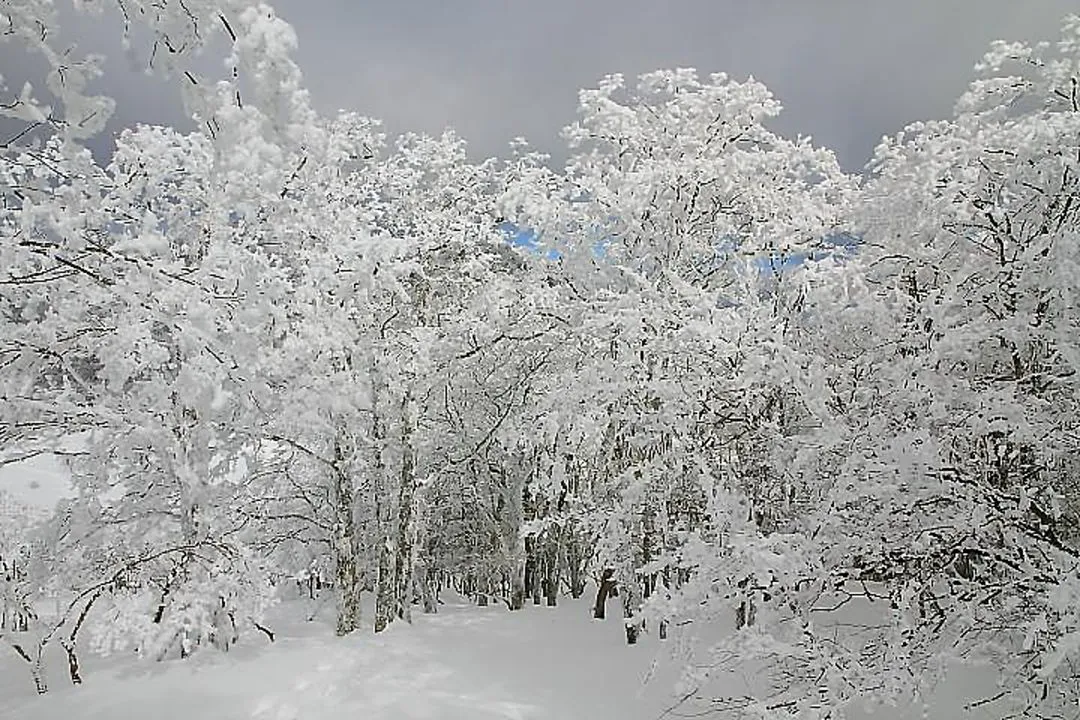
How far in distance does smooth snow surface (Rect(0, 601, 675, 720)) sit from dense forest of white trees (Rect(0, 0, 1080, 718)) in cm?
44

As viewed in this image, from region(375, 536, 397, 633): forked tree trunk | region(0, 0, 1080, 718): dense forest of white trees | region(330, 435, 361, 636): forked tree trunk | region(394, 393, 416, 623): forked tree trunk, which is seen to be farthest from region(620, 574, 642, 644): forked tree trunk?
region(394, 393, 416, 623): forked tree trunk

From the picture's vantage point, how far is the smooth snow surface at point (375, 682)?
23.4 ft

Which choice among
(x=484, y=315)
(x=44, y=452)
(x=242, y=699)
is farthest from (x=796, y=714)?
(x=484, y=315)

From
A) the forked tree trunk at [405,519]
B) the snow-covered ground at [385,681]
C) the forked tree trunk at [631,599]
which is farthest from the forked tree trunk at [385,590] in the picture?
the forked tree trunk at [631,599]

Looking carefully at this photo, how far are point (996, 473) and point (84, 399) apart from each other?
802cm

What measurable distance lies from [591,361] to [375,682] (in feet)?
12.6

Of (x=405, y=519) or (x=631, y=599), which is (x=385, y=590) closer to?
(x=405, y=519)

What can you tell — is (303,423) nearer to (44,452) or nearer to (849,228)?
(44,452)

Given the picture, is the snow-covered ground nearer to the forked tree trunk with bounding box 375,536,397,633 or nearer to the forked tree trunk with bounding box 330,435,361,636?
the forked tree trunk with bounding box 330,435,361,636

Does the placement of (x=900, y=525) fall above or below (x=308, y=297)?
below

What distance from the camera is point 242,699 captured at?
7164mm

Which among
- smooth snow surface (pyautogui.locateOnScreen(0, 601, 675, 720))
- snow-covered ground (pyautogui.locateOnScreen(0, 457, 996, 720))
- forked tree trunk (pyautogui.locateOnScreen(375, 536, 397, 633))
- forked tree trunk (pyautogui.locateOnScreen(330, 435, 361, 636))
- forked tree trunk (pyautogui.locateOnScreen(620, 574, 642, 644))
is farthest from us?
forked tree trunk (pyautogui.locateOnScreen(375, 536, 397, 633))

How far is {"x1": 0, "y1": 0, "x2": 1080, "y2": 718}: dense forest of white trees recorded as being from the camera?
128 inches

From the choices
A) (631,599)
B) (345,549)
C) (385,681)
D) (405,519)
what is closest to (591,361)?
(631,599)
